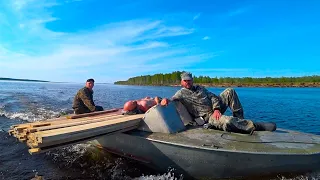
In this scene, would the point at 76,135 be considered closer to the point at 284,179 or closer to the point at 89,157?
the point at 89,157

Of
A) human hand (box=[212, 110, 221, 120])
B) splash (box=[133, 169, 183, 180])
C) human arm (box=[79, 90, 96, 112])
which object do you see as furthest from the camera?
human arm (box=[79, 90, 96, 112])

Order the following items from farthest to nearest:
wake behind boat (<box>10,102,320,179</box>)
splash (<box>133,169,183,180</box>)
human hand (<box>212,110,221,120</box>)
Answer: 1. human hand (<box>212,110,221,120</box>)
2. splash (<box>133,169,183,180</box>)
3. wake behind boat (<box>10,102,320,179</box>)

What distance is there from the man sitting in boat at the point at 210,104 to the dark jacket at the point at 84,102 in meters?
3.34

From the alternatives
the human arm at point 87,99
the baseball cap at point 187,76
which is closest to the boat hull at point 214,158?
the baseball cap at point 187,76

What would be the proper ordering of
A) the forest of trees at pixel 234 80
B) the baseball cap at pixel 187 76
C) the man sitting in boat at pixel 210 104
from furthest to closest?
the forest of trees at pixel 234 80 → the baseball cap at pixel 187 76 → the man sitting in boat at pixel 210 104

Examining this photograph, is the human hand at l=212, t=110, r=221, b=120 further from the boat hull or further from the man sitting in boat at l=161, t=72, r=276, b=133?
the boat hull

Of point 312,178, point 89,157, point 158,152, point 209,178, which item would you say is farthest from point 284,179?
point 89,157

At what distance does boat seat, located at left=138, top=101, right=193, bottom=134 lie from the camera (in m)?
6.16

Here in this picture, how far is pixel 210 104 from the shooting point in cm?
700

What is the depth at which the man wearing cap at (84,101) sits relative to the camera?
8.83m

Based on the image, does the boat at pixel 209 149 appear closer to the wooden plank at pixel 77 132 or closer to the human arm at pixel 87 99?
the wooden plank at pixel 77 132

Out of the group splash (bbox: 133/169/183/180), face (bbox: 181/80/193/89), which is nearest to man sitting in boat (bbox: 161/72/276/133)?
face (bbox: 181/80/193/89)

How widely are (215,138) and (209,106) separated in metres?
1.56

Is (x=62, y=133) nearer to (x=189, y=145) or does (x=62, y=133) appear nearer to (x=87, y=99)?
(x=189, y=145)
